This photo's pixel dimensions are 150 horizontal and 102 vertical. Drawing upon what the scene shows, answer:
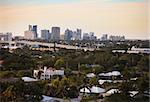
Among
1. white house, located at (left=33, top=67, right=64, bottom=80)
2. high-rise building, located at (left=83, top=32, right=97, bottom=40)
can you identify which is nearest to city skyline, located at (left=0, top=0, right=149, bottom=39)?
high-rise building, located at (left=83, top=32, right=97, bottom=40)

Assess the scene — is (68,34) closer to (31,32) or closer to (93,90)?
(31,32)

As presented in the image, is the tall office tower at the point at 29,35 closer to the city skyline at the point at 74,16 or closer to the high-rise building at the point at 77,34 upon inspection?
the city skyline at the point at 74,16

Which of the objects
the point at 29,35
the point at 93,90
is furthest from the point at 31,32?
the point at 93,90

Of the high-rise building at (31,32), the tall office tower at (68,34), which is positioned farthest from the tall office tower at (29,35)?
the tall office tower at (68,34)

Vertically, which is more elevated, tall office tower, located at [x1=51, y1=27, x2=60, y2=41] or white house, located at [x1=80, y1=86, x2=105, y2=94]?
tall office tower, located at [x1=51, y1=27, x2=60, y2=41]

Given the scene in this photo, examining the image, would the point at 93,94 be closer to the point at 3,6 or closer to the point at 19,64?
the point at 19,64

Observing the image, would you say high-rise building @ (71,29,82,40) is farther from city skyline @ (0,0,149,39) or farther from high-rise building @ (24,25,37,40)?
high-rise building @ (24,25,37,40)

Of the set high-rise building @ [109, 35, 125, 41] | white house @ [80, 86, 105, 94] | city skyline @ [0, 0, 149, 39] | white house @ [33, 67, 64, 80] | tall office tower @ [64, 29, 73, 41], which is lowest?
white house @ [80, 86, 105, 94]

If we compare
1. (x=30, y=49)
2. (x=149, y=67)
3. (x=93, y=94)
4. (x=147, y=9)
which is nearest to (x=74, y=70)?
(x=93, y=94)

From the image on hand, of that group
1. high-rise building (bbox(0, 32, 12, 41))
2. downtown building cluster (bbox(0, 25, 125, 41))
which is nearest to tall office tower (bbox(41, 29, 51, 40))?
downtown building cluster (bbox(0, 25, 125, 41))
